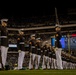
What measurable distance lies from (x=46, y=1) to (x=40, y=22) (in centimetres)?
1150

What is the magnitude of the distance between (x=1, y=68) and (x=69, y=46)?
42.8 m

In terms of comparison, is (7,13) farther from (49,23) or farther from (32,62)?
(32,62)

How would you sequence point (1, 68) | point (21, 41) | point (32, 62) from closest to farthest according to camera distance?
point (1, 68) → point (21, 41) → point (32, 62)

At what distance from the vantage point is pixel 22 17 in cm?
5091

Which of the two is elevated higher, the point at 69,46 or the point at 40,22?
the point at 40,22

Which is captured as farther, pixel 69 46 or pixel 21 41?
pixel 69 46

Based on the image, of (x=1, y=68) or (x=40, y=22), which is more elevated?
(x=40, y=22)

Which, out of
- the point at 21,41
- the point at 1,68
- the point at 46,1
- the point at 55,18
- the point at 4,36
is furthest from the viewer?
the point at 55,18

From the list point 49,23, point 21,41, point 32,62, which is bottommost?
point 32,62

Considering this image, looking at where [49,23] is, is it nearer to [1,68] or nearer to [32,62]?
[32,62]

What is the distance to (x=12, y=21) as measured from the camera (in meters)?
50.3

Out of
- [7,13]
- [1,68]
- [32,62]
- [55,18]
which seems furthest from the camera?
[55,18]

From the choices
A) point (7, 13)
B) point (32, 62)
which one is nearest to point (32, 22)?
point (7, 13)

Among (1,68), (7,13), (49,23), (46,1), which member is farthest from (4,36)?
(49,23)
